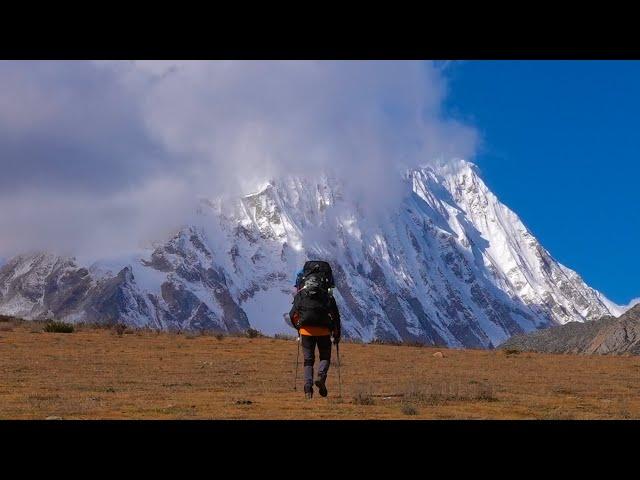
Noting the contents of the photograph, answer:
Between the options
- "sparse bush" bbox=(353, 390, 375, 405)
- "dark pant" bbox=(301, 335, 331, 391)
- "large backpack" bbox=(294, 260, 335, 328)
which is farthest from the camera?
"dark pant" bbox=(301, 335, 331, 391)

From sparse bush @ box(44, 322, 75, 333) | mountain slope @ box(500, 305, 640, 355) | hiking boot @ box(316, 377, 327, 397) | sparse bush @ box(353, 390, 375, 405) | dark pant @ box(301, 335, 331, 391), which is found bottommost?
sparse bush @ box(353, 390, 375, 405)

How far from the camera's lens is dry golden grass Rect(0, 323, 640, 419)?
11.5m

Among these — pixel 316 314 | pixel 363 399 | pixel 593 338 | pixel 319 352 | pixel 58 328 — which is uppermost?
pixel 593 338

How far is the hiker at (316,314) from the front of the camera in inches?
516

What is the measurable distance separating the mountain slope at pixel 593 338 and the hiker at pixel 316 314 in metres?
40.2

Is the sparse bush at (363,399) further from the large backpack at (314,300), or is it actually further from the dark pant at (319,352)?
the large backpack at (314,300)

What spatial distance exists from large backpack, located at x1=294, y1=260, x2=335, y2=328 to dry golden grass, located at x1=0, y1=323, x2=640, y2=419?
1.12 meters

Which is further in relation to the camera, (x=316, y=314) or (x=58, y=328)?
(x=58, y=328)

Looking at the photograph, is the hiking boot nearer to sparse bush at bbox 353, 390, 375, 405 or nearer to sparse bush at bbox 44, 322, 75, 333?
sparse bush at bbox 353, 390, 375, 405

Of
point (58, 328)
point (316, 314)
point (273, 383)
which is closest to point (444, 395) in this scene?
point (316, 314)

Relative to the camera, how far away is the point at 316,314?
13141mm

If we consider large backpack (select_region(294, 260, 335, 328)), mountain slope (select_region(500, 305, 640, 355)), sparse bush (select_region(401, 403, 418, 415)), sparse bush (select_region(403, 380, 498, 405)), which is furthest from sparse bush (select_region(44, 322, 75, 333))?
mountain slope (select_region(500, 305, 640, 355))

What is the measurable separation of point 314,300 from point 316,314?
21cm

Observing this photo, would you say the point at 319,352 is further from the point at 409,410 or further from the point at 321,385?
the point at 409,410
